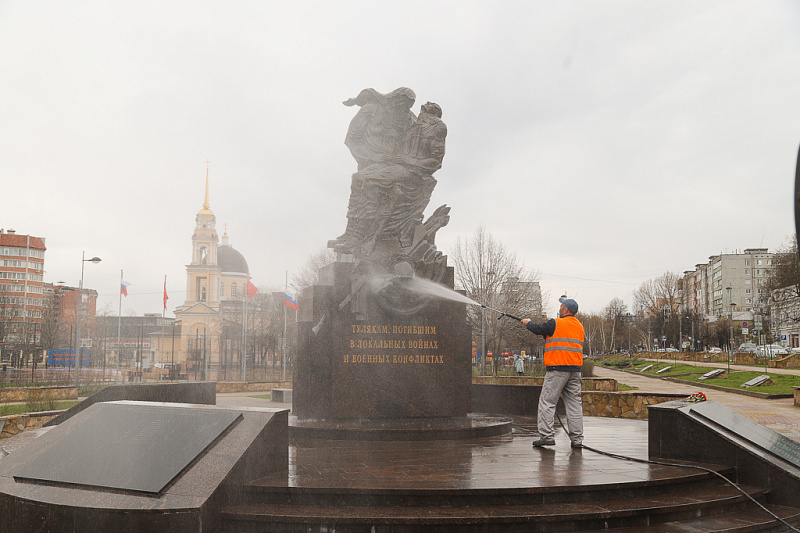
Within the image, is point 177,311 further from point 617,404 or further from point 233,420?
point 233,420

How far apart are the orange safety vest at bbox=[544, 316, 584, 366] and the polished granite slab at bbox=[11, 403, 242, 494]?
13.0 ft

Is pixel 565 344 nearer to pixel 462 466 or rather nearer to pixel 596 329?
pixel 462 466

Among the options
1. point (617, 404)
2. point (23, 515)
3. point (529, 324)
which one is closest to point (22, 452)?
point (23, 515)

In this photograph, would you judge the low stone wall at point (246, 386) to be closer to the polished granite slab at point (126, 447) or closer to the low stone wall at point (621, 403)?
the low stone wall at point (621, 403)

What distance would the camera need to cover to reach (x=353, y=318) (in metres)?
10.1

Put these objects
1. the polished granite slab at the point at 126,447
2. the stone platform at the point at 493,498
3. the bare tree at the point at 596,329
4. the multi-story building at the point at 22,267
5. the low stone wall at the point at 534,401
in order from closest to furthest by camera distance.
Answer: the stone platform at the point at 493,498, the polished granite slab at the point at 126,447, the low stone wall at the point at 534,401, the multi-story building at the point at 22,267, the bare tree at the point at 596,329

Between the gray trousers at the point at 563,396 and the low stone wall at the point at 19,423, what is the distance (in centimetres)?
996

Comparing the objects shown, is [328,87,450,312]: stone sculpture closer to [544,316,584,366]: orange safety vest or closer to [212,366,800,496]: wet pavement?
[544,316,584,366]: orange safety vest

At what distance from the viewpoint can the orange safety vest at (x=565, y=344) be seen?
26.2ft

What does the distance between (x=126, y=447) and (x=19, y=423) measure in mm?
7950

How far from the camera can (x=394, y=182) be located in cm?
1105

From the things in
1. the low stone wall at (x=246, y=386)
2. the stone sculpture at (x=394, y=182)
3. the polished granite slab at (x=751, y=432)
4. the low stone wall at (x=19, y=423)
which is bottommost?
the low stone wall at (x=246, y=386)

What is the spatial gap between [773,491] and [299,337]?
21.9 feet

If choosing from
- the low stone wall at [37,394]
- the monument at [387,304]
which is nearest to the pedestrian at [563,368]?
the monument at [387,304]
